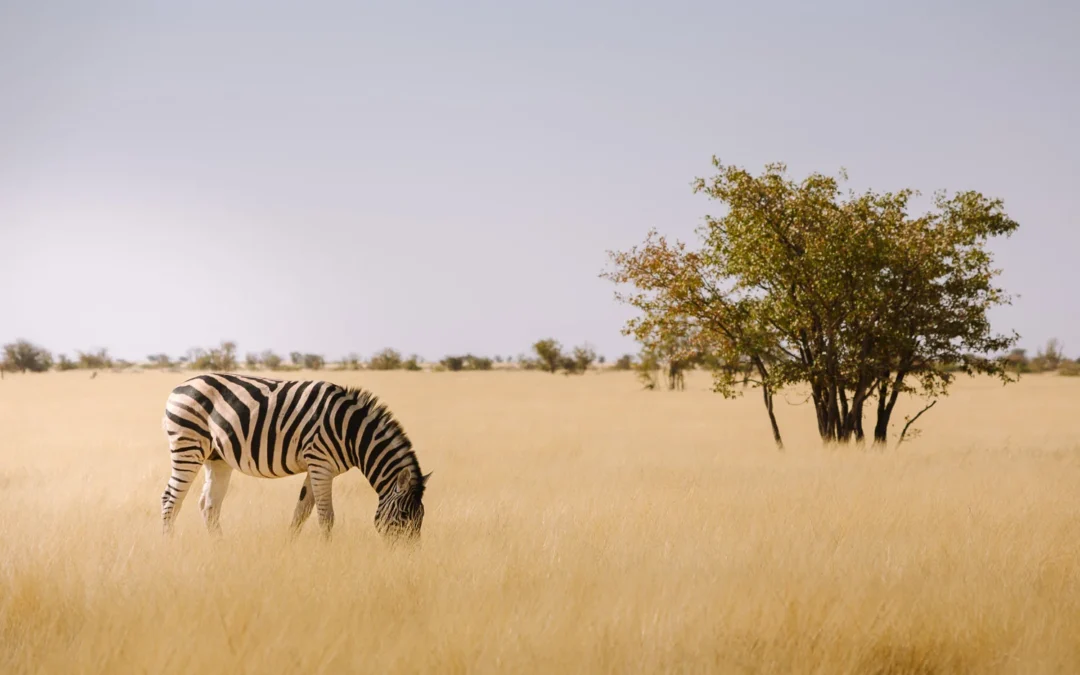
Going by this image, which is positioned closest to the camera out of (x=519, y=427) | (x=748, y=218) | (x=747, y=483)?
(x=747, y=483)

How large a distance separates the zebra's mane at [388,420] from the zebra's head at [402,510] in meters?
0.04

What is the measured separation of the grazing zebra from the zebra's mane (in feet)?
0.04

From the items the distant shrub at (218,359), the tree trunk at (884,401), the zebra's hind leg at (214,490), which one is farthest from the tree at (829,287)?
the distant shrub at (218,359)

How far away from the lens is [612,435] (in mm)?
29469

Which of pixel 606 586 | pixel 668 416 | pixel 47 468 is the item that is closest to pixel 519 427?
pixel 668 416

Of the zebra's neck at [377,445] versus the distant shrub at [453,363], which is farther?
the distant shrub at [453,363]

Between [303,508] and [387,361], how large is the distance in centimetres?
9672

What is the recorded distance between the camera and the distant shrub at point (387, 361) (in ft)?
346

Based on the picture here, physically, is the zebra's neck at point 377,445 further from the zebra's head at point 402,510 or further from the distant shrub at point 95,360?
the distant shrub at point 95,360

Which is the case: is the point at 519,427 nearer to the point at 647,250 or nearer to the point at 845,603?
the point at 647,250

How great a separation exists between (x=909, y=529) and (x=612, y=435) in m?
18.2

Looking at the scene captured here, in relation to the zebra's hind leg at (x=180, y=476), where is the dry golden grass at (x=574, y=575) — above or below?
below

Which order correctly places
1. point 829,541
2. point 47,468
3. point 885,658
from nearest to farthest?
point 885,658 < point 829,541 < point 47,468

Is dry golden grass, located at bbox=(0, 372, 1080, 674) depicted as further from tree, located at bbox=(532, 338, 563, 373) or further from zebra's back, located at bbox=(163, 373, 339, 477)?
tree, located at bbox=(532, 338, 563, 373)
